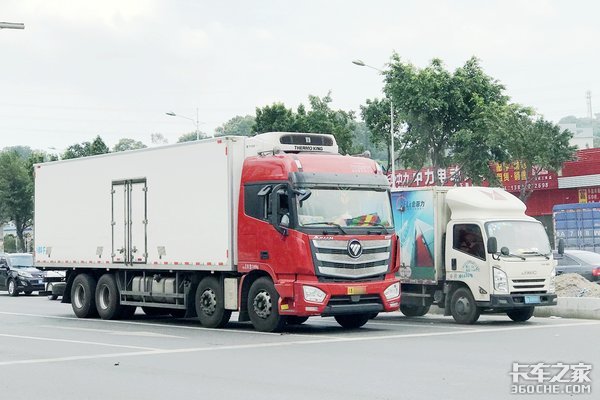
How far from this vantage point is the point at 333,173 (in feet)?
65.2

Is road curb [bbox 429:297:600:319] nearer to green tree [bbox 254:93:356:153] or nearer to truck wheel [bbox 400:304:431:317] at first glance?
truck wheel [bbox 400:304:431:317]

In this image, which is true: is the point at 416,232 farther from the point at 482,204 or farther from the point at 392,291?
A: the point at 392,291

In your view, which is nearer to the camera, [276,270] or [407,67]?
[276,270]

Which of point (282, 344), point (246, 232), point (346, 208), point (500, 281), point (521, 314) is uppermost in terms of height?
point (346, 208)

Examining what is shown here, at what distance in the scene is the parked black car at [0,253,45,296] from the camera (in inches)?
1524

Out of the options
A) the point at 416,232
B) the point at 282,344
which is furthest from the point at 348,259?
the point at 416,232

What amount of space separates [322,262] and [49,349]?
508cm

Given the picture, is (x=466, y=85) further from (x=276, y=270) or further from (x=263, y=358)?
(x=263, y=358)

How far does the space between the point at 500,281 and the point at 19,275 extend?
22980 millimetres

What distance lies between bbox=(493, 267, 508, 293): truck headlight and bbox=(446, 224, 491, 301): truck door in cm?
16

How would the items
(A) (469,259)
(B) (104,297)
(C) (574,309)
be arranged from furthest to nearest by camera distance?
(B) (104,297) < (C) (574,309) < (A) (469,259)

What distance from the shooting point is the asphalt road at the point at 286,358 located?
11.8 meters

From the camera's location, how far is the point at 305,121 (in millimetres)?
56500

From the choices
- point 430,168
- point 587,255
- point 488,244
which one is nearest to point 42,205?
point 488,244
